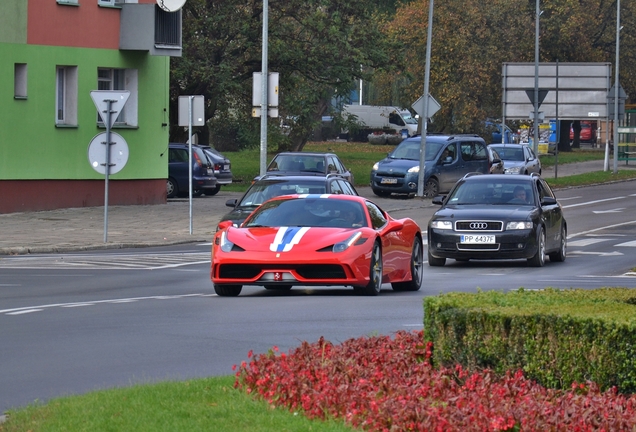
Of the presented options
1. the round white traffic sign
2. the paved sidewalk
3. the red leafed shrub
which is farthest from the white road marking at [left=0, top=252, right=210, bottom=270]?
the red leafed shrub

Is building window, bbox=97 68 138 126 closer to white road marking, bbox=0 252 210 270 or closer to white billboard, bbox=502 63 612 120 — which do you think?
white road marking, bbox=0 252 210 270

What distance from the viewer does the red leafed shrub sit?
6637mm

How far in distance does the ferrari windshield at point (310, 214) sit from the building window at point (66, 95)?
19388 mm

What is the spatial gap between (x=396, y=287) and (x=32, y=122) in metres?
18.8

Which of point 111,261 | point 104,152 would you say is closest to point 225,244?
point 111,261

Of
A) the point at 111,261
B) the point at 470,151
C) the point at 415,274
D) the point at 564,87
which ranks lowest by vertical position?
the point at 111,261

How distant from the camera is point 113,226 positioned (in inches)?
1174

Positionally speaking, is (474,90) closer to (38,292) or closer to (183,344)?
(38,292)

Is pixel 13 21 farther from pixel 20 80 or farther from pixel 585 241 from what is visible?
pixel 585 241

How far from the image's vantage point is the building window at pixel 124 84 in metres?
36.7

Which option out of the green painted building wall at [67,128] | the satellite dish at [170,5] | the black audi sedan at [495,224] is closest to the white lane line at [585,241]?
the black audi sedan at [495,224]

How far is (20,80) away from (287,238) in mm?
20126

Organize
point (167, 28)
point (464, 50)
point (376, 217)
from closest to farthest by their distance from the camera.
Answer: point (376, 217) < point (167, 28) < point (464, 50)

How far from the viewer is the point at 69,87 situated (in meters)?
35.3
